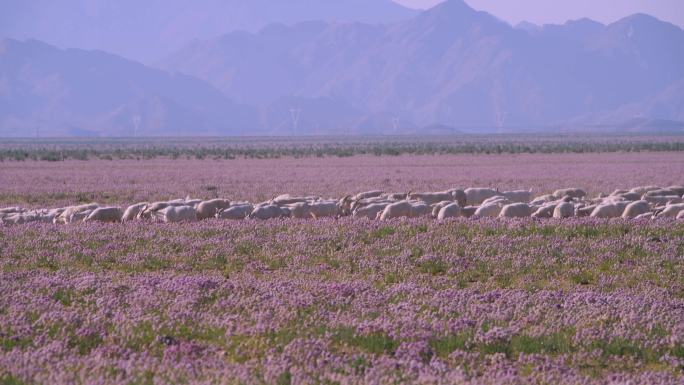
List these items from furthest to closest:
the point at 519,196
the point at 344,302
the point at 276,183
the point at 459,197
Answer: the point at 276,183
the point at 519,196
the point at 459,197
the point at 344,302

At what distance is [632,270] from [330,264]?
4505 millimetres

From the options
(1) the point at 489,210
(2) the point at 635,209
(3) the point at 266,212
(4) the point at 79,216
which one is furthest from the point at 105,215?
(2) the point at 635,209

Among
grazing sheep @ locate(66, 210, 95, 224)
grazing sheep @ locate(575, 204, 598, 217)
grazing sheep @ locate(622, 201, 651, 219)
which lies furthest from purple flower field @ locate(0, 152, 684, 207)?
grazing sheep @ locate(622, 201, 651, 219)

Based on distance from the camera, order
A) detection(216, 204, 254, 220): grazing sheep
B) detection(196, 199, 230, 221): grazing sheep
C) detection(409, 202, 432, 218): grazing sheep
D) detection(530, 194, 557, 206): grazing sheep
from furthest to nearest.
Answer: detection(530, 194, 557, 206): grazing sheep < detection(196, 199, 230, 221): grazing sheep < detection(409, 202, 432, 218): grazing sheep < detection(216, 204, 254, 220): grazing sheep

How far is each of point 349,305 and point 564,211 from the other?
10485 mm

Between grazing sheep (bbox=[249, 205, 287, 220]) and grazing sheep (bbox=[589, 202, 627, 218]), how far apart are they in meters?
7.06

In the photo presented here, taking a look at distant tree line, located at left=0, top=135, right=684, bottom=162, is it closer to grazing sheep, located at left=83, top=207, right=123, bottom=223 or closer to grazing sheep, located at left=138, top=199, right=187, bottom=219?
grazing sheep, located at left=138, top=199, right=187, bottom=219

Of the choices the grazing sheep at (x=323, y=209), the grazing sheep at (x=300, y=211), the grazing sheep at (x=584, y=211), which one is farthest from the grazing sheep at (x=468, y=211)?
the grazing sheep at (x=300, y=211)

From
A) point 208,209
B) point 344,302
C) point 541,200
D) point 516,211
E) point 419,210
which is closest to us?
point 344,302

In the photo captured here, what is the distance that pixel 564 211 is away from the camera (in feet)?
64.7

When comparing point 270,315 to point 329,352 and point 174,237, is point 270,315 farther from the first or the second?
point 174,237

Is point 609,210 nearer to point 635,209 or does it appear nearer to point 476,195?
point 635,209

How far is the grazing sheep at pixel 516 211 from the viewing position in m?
19.8

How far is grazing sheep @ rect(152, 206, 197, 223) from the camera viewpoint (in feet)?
64.5
